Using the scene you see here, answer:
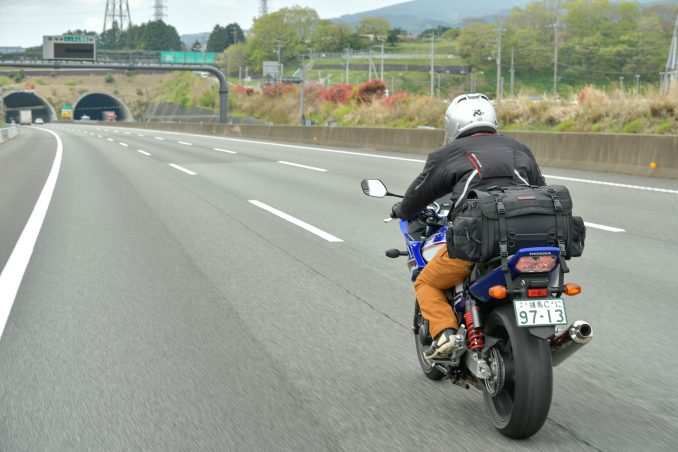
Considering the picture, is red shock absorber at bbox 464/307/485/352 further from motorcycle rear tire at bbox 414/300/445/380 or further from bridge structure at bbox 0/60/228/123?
bridge structure at bbox 0/60/228/123

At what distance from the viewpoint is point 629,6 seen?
600ft

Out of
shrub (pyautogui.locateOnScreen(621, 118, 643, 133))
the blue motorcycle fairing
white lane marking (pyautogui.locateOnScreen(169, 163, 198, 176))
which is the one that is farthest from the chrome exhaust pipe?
shrub (pyautogui.locateOnScreen(621, 118, 643, 133))

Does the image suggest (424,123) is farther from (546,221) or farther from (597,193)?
(546,221)

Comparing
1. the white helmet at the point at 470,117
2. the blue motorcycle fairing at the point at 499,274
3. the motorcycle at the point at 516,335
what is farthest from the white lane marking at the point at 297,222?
the blue motorcycle fairing at the point at 499,274

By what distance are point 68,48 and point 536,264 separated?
83362mm

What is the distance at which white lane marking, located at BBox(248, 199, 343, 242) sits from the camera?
32.1 ft

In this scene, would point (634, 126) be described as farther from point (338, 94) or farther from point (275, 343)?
point (338, 94)

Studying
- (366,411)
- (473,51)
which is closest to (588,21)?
(473,51)

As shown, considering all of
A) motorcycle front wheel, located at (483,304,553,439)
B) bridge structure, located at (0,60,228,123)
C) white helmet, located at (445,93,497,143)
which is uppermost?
bridge structure, located at (0,60,228,123)

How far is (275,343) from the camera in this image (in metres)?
5.36

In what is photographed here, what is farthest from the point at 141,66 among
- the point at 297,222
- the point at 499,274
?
the point at 499,274

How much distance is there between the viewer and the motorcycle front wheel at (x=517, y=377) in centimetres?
351

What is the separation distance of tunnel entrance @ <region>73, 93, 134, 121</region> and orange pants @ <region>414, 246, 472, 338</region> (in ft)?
503

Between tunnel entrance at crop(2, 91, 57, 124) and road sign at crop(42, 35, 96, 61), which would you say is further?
tunnel entrance at crop(2, 91, 57, 124)
